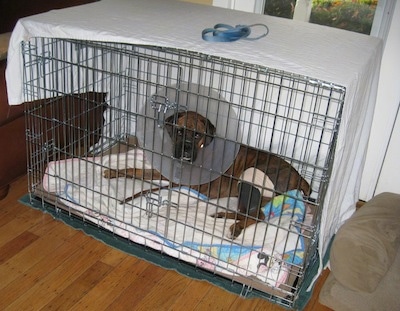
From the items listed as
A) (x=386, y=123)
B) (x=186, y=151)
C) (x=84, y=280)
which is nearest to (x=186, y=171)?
(x=186, y=151)

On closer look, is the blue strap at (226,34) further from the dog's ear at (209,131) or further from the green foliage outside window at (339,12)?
the green foliage outside window at (339,12)

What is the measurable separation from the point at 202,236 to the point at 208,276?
0.15 m

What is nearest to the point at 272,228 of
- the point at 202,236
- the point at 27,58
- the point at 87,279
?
the point at 202,236

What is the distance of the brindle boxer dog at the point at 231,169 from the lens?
188 centimetres

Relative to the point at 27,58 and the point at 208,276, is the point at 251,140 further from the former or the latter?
the point at 27,58

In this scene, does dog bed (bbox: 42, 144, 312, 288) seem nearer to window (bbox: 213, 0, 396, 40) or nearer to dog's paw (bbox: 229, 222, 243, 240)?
dog's paw (bbox: 229, 222, 243, 240)

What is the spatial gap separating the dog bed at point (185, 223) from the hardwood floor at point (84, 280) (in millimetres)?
93

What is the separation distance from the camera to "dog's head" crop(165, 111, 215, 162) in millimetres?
1885

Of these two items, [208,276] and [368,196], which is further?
[368,196]

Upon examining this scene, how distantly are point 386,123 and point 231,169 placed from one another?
0.76m

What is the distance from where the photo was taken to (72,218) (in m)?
2.12

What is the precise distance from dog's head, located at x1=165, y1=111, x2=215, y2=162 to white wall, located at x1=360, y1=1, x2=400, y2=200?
2.85ft

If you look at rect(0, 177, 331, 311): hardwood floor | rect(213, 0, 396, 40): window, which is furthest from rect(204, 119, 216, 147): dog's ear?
rect(213, 0, 396, 40): window

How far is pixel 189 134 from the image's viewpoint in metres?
1.92
